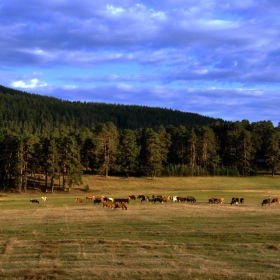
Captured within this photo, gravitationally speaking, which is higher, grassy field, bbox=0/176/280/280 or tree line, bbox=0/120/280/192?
tree line, bbox=0/120/280/192

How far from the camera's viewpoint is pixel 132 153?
334 ft

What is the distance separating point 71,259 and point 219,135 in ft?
389

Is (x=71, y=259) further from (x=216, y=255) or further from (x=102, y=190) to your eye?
(x=102, y=190)

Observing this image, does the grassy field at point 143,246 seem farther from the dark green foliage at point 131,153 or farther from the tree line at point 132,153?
the dark green foliage at point 131,153

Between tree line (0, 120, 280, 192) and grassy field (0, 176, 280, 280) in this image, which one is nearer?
grassy field (0, 176, 280, 280)

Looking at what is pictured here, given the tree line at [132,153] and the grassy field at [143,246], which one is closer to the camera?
the grassy field at [143,246]

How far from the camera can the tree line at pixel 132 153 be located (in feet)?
248

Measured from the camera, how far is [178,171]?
10538 centimetres

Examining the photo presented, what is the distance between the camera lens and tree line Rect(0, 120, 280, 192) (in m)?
75.5

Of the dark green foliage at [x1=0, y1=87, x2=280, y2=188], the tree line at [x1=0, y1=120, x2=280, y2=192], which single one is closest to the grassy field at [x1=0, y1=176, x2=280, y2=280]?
the tree line at [x1=0, y1=120, x2=280, y2=192]

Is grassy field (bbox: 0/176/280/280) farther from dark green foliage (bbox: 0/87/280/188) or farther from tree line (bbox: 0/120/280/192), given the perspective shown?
dark green foliage (bbox: 0/87/280/188)

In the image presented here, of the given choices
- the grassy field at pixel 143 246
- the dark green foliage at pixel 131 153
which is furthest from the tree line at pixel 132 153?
the grassy field at pixel 143 246

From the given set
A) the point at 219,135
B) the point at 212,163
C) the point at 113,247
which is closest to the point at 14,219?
the point at 113,247

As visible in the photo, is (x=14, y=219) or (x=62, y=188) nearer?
(x=14, y=219)
